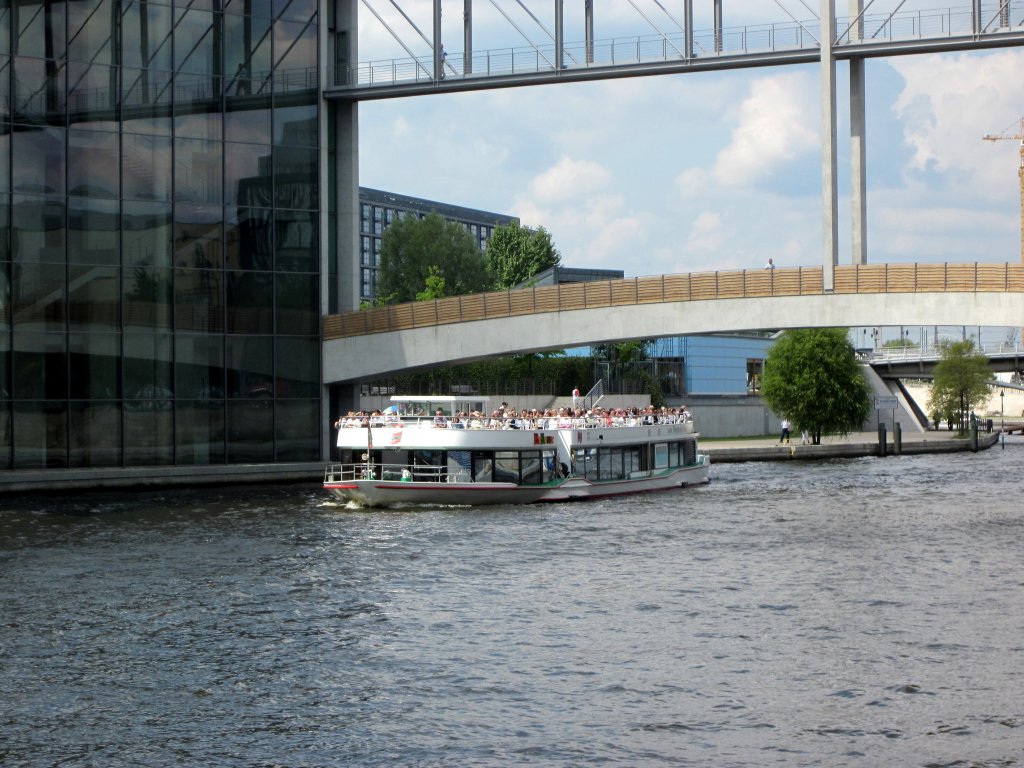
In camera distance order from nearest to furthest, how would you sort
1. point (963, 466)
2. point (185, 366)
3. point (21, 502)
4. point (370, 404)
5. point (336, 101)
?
1. point (21, 502)
2. point (185, 366)
3. point (336, 101)
4. point (963, 466)
5. point (370, 404)

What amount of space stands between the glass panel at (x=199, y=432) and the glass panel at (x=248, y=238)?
5.64 m

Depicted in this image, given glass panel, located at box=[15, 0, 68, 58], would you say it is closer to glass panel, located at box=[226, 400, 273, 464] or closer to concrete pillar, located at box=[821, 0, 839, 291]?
glass panel, located at box=[226, 400, 273, 464]

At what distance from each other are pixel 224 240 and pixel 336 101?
9.11 meters

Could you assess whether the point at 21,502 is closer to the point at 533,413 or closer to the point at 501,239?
the point at 533,413

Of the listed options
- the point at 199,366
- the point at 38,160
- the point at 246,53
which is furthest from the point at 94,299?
the point at 246,53

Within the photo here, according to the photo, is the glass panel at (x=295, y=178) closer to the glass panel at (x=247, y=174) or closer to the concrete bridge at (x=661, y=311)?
the glass panel at (x=247, y=174)

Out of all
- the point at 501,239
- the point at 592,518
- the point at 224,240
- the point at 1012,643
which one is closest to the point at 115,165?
the point at 224,240

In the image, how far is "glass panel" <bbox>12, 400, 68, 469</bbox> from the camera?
52500 mm

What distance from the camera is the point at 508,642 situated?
2486 cm

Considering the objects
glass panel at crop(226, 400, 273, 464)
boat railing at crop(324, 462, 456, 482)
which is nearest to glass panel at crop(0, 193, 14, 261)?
glass panel at crop(226, 400, 273, 464)

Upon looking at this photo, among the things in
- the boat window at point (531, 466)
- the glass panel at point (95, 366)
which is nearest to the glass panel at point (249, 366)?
the glass panel at point (95, 366)

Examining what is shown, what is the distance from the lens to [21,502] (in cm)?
4778

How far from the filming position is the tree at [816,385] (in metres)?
90.6

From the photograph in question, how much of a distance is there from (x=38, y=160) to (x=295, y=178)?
10549 millimetres
